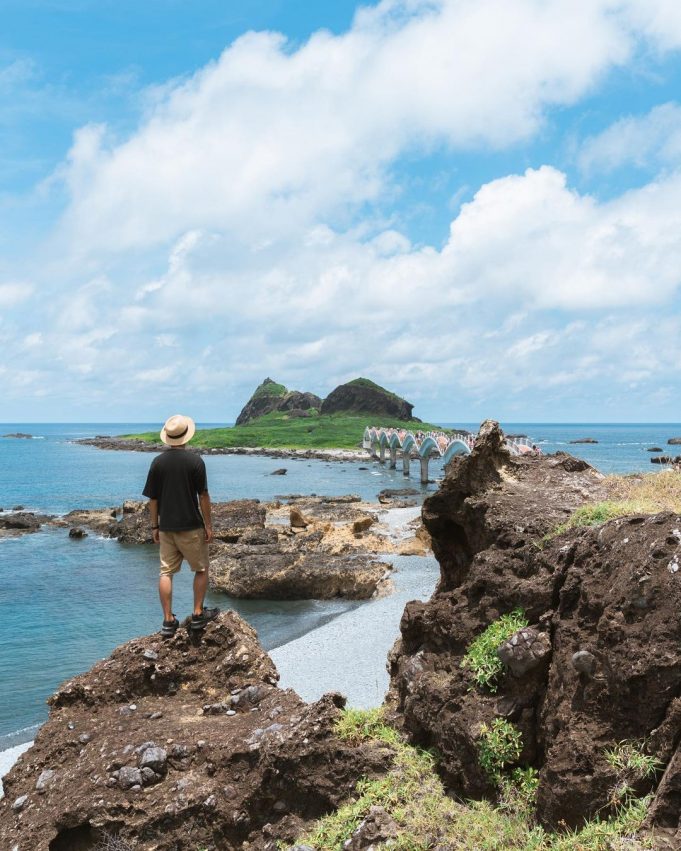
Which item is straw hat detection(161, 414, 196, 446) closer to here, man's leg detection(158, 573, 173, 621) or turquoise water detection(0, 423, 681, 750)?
man's leg detection(158, 573, 173, 621)

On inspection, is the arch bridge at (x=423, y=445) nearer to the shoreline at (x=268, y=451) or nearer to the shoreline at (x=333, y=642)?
the shoreline at (x=268, y=451)

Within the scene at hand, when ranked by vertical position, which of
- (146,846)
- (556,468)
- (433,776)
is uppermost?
(556,468)

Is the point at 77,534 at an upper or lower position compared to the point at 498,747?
lower

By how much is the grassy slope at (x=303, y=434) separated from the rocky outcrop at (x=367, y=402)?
13.1ft

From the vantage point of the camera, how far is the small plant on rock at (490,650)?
22.1 feet

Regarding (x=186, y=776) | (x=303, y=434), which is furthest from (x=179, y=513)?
(x=303, y=434)

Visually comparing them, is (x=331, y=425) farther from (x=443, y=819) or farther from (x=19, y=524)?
(x=443, y=819)

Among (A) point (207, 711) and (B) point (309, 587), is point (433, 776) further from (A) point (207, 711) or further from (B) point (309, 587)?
(B) point (309, 587)

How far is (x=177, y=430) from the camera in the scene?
9.73m

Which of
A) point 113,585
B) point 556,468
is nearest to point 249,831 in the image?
point 556,468

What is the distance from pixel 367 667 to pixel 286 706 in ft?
32.5

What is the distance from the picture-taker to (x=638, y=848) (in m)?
4.62

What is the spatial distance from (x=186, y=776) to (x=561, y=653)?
391 cm

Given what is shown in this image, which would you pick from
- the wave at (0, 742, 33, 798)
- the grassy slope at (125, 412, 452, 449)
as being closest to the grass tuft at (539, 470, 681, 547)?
the wave at (0, 742, 33, 798)
